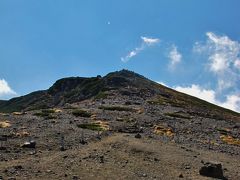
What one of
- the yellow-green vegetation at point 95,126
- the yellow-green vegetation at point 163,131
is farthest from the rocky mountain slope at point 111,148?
the yellow-green vegetation at point 163,131

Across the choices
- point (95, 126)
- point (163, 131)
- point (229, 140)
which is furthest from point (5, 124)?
point (229, 140)

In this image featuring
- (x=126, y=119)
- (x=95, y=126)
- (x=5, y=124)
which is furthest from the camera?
(x=126, y=119)

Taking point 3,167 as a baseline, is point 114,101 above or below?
above

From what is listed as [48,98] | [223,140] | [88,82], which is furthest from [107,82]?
[223,140]

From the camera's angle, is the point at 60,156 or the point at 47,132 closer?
the point at 60,156

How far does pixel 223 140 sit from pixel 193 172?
1181 inches

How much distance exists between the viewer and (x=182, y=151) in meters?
48.1

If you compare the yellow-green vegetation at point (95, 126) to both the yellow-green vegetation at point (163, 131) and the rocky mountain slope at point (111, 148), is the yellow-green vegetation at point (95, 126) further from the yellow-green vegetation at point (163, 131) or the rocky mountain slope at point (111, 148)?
the yellow-green vegetation at point (163, 131)

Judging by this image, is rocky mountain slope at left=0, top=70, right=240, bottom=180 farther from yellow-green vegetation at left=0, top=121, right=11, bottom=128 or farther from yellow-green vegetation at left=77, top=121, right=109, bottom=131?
yellow-green vegetation at left=0, top=121, right=11, bottom=128

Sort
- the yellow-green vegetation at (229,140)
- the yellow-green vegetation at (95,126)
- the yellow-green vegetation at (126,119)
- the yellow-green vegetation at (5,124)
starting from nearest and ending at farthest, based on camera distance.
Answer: the yellow-green vegetation at (5,124)
the yellow-green vegetation at (95,126)
the yellow-green vegetation at (229,140)
the yellow-green vegetation at (126,119)

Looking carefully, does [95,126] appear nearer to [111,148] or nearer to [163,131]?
[163,131]

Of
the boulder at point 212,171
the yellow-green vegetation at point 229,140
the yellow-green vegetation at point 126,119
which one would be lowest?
the boulder at point 212,171

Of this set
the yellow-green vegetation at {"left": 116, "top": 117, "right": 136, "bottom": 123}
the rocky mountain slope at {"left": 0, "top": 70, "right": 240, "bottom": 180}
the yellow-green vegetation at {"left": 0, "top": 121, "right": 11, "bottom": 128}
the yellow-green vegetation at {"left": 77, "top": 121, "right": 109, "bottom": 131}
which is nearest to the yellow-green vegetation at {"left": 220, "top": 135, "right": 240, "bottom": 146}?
the rocky mountain slope at {"left": 0, "top": 70, "right": 240, "bottom": 180}

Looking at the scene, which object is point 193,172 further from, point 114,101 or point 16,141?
point 114,101
